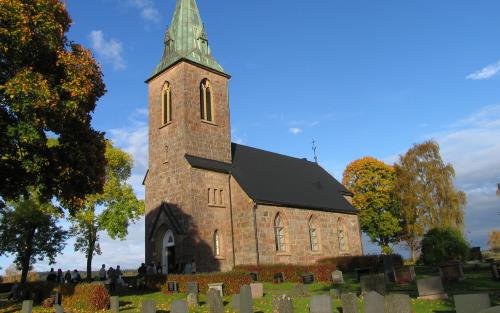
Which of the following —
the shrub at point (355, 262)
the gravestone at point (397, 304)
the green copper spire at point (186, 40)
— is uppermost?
the green copper spire at point (186, 40)

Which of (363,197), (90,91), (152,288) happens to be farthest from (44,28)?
(363,197)

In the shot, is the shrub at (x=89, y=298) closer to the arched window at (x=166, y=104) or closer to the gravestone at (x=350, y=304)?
the gravestone at (x=350, y=304)

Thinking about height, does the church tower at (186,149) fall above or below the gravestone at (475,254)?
above

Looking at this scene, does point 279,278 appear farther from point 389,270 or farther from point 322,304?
point 322,304

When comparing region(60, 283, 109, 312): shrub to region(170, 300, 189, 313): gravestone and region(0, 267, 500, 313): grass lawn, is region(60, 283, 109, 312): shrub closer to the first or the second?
region(0, 267, 500, 313): grass lawn

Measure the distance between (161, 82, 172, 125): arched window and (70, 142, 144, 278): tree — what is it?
12143 millimetres

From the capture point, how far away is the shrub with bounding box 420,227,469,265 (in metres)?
26.8

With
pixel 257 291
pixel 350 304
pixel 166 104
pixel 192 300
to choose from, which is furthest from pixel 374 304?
pixel 166 104

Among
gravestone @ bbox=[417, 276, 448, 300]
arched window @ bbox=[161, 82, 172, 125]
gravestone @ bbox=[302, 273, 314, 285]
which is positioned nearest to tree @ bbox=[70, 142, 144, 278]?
arched window @ bbox=[161, 82, 172, 125]

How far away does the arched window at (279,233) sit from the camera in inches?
1203

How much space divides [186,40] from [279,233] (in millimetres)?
16189

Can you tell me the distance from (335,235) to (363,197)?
786 inches

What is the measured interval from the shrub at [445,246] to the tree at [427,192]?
18836 mm

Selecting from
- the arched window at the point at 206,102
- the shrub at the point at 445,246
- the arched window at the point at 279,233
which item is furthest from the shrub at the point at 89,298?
the shrub at the point at 445,246
